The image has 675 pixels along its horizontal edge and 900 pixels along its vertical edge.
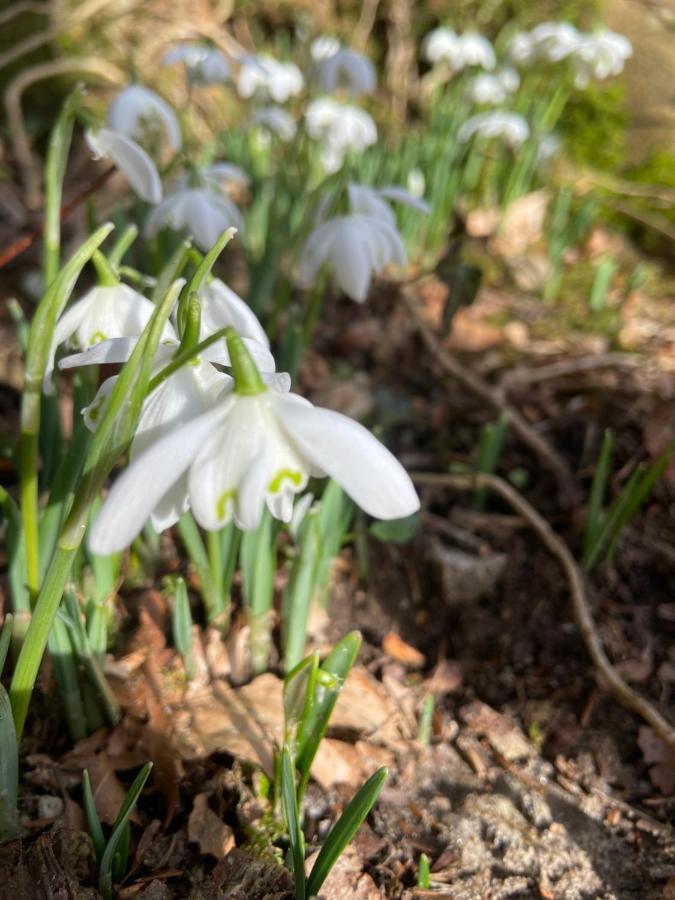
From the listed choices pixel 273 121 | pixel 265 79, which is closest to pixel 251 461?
pixel 273 121

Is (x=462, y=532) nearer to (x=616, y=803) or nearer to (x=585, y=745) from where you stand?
(x=585, y=745)

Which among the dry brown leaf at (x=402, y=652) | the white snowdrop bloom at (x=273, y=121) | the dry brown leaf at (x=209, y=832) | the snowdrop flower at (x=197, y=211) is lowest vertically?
the dry brown leaf at (x=402, y=652)

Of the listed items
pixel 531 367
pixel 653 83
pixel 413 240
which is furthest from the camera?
pixel 653 83

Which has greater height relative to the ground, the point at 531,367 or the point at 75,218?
the point at 75,218

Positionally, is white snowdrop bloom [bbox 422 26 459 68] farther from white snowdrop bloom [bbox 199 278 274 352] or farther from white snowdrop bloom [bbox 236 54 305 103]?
white snowdrop bloom [bbox 199 278 274 352]

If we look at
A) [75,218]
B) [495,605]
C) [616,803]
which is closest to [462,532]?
[495,605]

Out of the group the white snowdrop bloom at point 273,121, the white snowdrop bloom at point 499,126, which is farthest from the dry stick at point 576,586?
the white snowdrop bloom at point 499,126

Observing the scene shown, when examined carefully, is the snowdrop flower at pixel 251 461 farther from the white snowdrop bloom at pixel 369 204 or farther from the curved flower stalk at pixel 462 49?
the curved flower stalk at pixel 462 49
